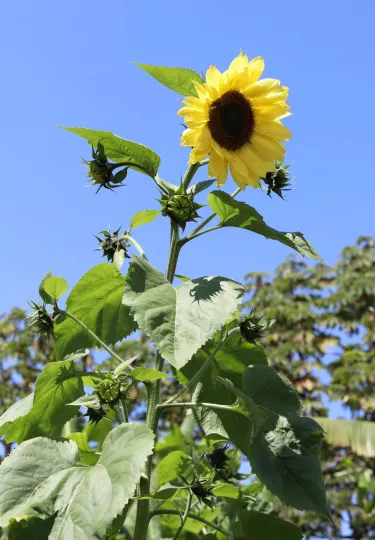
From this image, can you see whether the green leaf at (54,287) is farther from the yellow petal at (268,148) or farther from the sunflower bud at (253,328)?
the yellow petal at (268,148)

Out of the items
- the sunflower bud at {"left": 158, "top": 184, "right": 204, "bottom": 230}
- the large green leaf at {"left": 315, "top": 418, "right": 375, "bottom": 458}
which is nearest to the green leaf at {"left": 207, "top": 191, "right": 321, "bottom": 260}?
the sunflower bud at {"left": 158, "top": 184, "right": 204, "bottom": 230}

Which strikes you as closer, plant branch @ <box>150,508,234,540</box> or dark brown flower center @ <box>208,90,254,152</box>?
plant branch @ <box>150,508,234,540</box>

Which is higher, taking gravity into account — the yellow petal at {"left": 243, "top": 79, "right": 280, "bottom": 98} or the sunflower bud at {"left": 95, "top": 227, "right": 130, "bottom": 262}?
the yellow petal at {"left": 243, "top": 79, "right": 280, "bottom": 98}

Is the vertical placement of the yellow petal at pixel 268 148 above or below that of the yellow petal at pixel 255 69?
below

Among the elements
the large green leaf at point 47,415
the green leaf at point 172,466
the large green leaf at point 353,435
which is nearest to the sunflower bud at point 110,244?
the large green leaf at point 47,415

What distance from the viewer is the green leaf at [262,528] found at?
63.6 inches

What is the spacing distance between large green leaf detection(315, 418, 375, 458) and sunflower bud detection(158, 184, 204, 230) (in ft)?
24.1

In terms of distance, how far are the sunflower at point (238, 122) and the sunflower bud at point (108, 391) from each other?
550mm

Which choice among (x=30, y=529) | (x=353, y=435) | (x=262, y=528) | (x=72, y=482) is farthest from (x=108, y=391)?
(x=353, y=435)

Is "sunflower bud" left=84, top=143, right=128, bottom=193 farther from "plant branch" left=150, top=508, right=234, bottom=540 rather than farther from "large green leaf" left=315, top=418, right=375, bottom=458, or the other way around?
"large green leaf" left=315, top=418, right=375, bottom=458

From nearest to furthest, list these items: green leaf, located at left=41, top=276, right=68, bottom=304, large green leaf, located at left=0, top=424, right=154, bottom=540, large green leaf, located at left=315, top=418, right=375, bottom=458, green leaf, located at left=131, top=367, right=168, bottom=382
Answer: large green leaf, located at left=0, top=424, right=154, bottom=540 < green leaf, located at left=131, top=367, right=168, bottom=382 < green leaf, located at left=41, top=276, right=68, bottom=304 < large green leaf, located at left=315, top=418, right=375, bottom=458

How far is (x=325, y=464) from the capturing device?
911 cm

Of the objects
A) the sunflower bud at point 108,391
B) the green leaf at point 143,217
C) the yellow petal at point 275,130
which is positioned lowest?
the sunflower bud at point 108,391

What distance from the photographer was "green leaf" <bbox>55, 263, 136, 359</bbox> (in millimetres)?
1705
